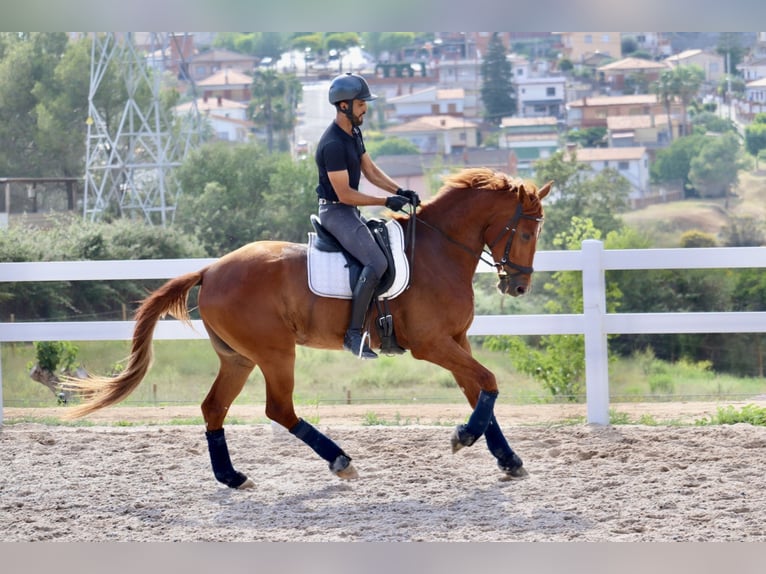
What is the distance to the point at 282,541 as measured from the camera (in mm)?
4938

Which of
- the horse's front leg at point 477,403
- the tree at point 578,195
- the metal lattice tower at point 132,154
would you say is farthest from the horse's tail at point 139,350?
the metal lattice tower at point 132,154

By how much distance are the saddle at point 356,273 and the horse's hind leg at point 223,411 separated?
0.74m

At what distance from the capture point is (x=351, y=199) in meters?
6.07

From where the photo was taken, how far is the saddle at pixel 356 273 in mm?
6148

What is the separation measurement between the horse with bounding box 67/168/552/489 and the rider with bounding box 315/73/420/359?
0.60 feet

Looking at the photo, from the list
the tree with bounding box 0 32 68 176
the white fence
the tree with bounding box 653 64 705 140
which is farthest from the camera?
the tree with bounding box 653 64 705 140

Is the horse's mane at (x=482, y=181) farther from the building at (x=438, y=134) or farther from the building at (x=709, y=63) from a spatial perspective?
the building at (x=709, y=63)

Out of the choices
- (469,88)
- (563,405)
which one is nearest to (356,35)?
(469,88)

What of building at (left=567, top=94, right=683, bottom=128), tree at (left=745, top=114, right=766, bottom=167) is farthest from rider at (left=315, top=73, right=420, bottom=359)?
building at (left=567, top=94, right=683, bottom=128)

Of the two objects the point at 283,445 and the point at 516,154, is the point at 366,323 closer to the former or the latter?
the point at 283,445

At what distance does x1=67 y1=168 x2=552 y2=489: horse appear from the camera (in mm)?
6156

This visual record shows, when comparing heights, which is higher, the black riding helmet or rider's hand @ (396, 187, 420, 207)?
the black riding helmet

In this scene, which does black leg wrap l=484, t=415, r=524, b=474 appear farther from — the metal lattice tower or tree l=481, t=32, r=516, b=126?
tree l=481, t=32, r=516, b=126

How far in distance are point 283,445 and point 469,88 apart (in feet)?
140
